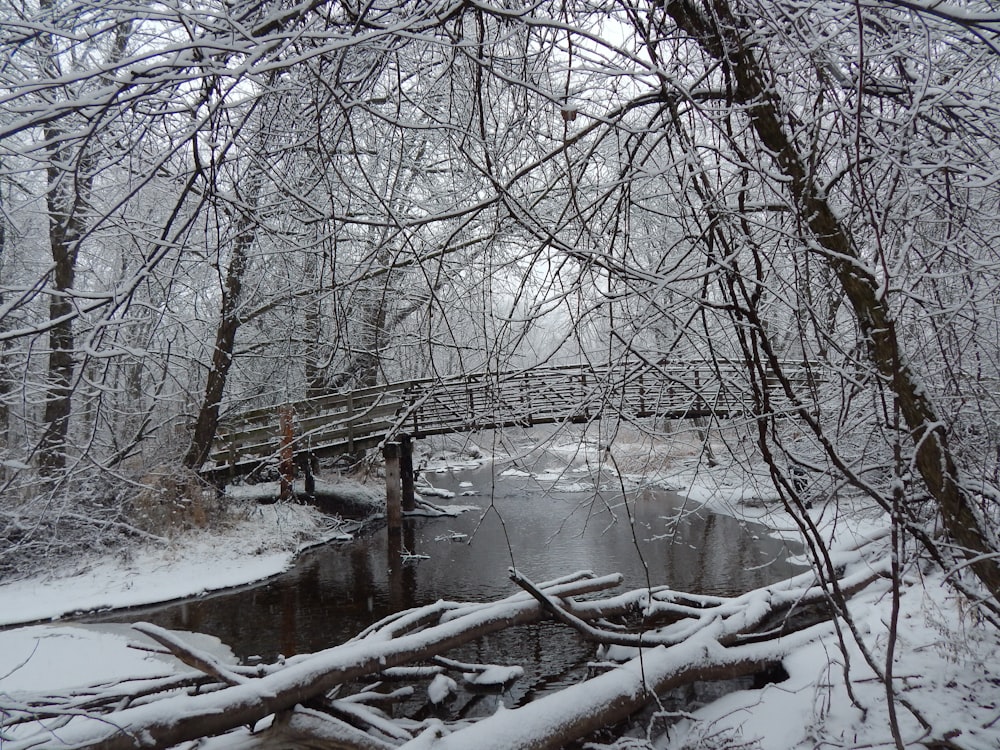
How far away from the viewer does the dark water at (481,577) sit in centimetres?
711

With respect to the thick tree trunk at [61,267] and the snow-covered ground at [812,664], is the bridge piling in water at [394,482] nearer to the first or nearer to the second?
the snow-covered ground at [812,664]

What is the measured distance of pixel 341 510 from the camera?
16016 millimetres

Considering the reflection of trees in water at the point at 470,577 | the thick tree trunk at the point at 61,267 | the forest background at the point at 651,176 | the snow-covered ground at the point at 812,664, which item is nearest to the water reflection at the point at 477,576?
the reflection of trees in water at the point at 470,577

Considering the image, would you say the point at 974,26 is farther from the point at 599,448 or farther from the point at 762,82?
the point at 599,448

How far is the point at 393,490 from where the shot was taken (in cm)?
1477

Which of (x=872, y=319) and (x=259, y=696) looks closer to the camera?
(x=872, y=319)

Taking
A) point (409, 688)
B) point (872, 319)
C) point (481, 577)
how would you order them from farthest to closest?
point (481, 577) → point (409, 688) → point (872, 319)

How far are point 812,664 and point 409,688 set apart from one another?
2971mm

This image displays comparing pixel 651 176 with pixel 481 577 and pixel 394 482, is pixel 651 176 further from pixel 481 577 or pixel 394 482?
pixel 394 482

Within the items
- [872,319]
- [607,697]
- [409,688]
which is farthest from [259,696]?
[872,319]

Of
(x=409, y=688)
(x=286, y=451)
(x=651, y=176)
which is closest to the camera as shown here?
(x=651, y=176)

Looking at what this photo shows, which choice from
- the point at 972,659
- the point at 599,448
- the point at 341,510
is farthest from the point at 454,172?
the point at 341,510

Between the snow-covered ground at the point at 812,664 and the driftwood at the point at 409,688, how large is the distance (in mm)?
289

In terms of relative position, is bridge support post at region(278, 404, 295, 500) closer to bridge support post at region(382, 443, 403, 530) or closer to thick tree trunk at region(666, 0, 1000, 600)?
bridge support post at region(382, 443, 403, 530)
